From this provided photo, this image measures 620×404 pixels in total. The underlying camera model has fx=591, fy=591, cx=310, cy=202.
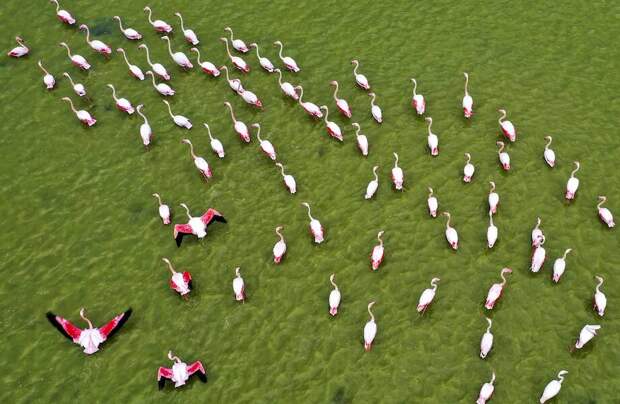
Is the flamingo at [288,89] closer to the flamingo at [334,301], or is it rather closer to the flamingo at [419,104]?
the flamingo at [419,104]

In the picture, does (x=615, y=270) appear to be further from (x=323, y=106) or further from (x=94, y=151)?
(x=94, y=151)

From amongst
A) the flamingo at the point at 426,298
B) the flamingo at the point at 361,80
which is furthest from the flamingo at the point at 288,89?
the flamingo at the point at 426,298

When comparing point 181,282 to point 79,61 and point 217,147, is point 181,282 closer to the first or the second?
point 217,147

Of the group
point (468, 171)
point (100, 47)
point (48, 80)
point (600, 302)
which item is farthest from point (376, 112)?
point (48, 80)

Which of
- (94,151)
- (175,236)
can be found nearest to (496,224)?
(175,236)

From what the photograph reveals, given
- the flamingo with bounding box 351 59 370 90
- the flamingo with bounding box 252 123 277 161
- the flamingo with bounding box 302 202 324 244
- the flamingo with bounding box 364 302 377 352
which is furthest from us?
the flamingo with bounding box 351 59 370 90

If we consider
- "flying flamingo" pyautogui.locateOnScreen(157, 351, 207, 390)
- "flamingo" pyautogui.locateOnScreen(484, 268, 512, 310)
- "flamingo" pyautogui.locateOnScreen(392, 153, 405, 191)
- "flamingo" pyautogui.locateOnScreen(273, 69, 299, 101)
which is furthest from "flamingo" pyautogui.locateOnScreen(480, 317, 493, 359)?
"flamingo" pyautogui.locateOnScreen(273, 69, 299, 101)

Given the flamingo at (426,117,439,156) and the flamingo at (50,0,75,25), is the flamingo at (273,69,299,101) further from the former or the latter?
the flamingo at (50,0,75,25)
